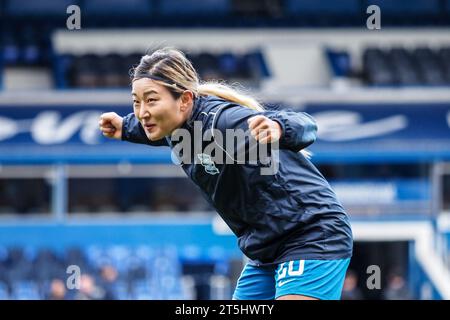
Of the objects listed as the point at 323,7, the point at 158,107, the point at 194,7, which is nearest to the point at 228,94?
the point at 158,107

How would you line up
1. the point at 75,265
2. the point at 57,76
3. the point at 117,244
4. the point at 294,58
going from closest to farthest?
the point at 75,265 → the point at 117,244 → the point at 57,76 → the point at 294,58

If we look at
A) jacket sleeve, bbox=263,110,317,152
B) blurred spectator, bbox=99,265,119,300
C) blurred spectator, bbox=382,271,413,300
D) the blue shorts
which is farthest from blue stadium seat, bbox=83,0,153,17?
jacket sleeve, bbox=263,110,317,152

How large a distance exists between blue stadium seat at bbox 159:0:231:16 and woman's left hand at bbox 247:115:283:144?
13.1 meters

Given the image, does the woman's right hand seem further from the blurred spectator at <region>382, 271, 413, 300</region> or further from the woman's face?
the blurred spectator at <region>382, 271, 413, 300</region>

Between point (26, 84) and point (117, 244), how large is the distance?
3310 millimetres

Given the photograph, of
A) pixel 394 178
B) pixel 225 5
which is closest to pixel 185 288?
pixel 394 178

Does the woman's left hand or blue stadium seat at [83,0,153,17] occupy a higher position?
blue stadium seat at [83,0,153,17]

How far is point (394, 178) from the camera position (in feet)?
48.2

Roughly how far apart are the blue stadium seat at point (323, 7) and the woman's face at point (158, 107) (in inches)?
507

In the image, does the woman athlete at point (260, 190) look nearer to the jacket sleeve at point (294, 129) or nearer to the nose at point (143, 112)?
the nose at point (143, 112)

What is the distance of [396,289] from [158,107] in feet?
30.6

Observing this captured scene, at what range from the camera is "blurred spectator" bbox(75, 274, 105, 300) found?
1204cm

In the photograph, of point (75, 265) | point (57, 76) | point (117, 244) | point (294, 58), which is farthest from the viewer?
point (294, 58)
